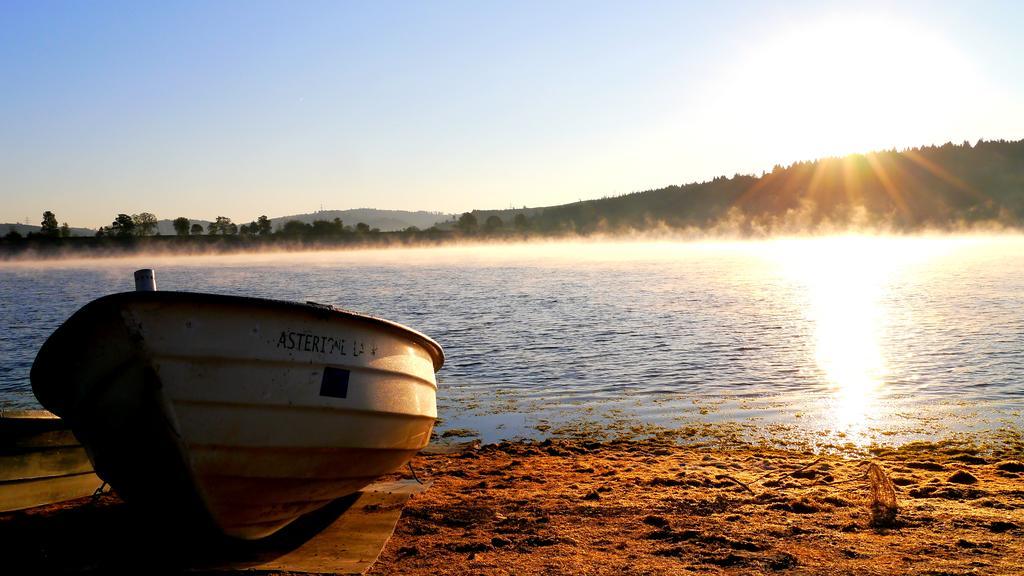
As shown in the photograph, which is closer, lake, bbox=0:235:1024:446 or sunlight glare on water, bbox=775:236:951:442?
lake, bbox=0:235:1024:446

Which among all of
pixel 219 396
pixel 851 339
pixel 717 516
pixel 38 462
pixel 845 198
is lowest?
pixel 851 339

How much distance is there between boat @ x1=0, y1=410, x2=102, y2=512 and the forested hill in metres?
133

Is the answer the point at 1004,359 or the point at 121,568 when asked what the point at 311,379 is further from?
the point at 1004,359

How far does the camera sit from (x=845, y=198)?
471 feet

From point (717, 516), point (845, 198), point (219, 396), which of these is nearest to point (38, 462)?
point (219, 396)

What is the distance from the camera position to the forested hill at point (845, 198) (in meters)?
126

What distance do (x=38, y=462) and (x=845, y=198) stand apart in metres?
151

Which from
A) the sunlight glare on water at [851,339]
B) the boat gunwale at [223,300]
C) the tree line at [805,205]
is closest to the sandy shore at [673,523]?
the boat gunwale at [223,300]

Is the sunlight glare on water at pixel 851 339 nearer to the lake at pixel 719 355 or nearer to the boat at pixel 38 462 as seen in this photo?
the lake at pixel 719 355

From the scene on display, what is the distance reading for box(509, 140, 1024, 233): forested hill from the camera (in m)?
126

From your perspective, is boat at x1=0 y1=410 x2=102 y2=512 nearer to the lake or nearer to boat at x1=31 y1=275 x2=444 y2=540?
boat at x1=31 y1=275 x2=444 y2=540

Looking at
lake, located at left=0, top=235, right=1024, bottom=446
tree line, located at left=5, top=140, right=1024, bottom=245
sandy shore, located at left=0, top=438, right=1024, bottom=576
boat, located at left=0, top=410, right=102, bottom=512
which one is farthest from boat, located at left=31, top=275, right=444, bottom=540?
tree line, located at left=5, top=140, right=1024, bottom=245

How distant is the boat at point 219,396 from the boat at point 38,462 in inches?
65.9

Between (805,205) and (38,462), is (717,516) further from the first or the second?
(805,205)
